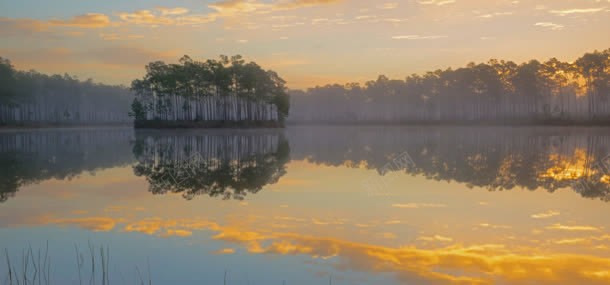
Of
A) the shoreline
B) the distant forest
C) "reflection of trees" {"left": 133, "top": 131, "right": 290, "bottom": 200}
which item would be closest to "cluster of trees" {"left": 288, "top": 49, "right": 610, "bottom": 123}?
the distant forest

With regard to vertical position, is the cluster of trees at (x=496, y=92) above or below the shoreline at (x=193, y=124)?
above

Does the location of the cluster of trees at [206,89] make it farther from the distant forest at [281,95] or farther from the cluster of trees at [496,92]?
the cluster of trees at [496,92]

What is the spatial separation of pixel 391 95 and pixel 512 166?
139m

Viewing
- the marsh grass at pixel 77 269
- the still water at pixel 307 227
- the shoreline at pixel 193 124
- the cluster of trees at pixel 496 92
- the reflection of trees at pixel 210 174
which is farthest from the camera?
the cluster of trees at pixel 496 92

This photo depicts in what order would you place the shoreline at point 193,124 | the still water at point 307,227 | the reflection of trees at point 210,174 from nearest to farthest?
the still water at point 307,227 < the reflection of trees at point 210,174 < the shoreline at point 193,124

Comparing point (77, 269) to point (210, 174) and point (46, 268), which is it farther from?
point (210, 174)

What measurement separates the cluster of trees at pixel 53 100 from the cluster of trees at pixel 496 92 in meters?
74.5

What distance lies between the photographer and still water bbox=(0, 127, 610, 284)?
6941 mm

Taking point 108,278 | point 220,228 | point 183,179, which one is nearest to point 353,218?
point 220,228

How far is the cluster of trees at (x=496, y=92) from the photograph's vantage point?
93375 mm

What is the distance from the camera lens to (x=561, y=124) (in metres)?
79.2

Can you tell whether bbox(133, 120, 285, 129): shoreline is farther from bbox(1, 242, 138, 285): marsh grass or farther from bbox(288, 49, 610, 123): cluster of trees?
bbox(1, 242, 138, 285): marsh grass

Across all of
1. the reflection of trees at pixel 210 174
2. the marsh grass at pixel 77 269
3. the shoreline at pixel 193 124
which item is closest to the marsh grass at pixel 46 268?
the marsh grass at pixel 77 269

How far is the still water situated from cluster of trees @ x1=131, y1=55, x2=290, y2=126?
6513 centimetres
